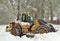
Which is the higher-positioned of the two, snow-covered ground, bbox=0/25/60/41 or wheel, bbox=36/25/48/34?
wheel, bbox=36/25/48/34

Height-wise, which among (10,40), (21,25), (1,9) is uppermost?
(1,9)

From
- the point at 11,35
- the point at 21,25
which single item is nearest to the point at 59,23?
the point at 21,25

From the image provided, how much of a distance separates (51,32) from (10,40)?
422 mm

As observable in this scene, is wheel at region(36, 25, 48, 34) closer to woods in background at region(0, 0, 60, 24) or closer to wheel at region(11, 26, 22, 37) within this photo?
woods in background at region(0, 0, 60, 24)

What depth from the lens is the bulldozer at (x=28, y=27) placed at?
5.86 ft

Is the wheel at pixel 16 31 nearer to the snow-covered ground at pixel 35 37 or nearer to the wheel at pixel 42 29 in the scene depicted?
the snow-covered ground at pixel 35 37

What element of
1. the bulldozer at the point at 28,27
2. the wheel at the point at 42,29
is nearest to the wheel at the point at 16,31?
the bulldozer at the point at 28,27

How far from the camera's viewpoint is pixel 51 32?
5.83 ft

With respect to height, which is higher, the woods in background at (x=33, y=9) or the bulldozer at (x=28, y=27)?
the woods in background at (x=33, y=9)

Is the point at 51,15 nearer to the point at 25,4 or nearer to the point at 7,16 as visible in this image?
the point at 25,4

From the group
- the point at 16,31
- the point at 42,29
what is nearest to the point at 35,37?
the point at 42,29

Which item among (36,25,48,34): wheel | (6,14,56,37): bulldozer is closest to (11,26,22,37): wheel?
(6,14,56,37): bulldozer

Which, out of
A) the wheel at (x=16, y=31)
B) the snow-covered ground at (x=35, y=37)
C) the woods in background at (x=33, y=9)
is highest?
the woods in background at (x=33, y=9)

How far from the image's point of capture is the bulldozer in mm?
1787
